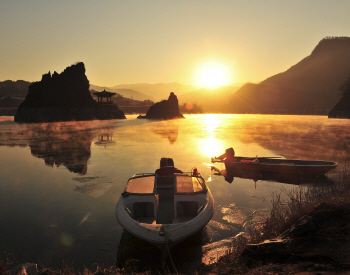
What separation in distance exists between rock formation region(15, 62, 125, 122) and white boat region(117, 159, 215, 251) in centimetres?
9339

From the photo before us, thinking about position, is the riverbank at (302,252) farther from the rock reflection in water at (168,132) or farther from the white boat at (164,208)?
the rock reflection in water at (168,132)

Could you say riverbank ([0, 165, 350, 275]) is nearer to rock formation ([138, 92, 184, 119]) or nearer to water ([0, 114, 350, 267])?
water ([0, 114, 350, 267])

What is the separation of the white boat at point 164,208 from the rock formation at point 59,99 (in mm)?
93391

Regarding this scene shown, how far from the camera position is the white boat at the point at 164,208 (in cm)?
744

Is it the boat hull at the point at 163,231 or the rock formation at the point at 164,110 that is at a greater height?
the rock formation at the point at 164,110

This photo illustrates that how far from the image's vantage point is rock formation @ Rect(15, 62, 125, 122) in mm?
91875

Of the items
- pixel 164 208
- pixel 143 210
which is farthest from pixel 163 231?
pixel 164 208

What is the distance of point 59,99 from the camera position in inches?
3708

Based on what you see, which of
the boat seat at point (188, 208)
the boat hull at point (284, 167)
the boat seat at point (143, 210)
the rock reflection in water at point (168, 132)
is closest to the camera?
the boat seat at point (143, 210)

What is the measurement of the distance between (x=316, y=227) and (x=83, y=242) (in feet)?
25.4

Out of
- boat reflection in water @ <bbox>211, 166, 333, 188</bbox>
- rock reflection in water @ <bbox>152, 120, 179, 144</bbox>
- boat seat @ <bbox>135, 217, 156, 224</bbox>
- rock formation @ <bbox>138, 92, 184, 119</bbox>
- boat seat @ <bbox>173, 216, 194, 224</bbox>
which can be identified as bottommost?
boat reflection in water @ <bbox>211, 166, 333, 188</bbox>

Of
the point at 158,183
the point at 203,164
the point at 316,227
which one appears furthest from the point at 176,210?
the point at 203,164

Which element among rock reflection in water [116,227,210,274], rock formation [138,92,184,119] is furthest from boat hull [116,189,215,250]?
rock formation [138,92,184,119]

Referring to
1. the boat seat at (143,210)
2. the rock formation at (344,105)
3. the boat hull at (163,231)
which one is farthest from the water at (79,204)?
the rock formation at (344,105)
